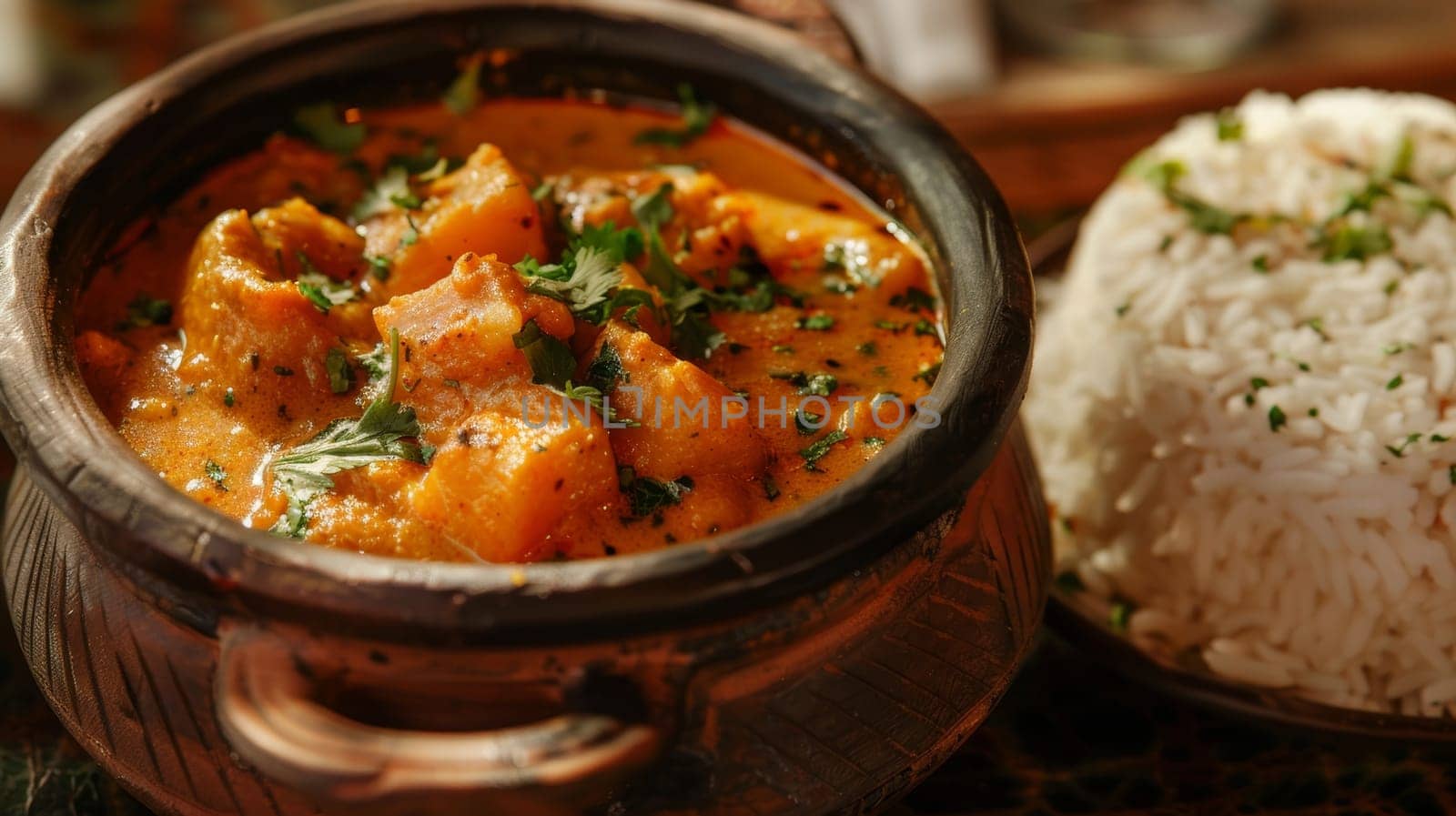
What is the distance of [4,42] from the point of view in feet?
13.6

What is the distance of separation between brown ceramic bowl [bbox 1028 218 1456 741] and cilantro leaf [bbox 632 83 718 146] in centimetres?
90

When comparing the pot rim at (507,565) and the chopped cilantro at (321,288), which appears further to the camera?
the chopped cilantro at (321,288)

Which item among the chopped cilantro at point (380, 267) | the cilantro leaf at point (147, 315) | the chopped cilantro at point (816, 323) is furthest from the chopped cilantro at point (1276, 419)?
the cilantro leaf at point (147, 315)

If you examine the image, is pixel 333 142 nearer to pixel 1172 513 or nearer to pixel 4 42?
pixel 1172 513

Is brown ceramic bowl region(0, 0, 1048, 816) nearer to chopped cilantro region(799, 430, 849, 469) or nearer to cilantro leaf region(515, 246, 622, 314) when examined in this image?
chopped cilantro region(799, 430, 849, 469)

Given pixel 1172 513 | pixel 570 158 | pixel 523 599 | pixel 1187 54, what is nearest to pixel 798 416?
pixel 523 599

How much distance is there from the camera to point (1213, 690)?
2053mm

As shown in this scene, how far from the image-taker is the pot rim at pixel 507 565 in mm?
1305

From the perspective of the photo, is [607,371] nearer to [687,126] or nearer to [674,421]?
[674,421]

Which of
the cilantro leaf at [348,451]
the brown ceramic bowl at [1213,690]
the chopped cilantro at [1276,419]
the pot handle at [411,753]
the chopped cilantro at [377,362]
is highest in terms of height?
the chopped cilantro at [377,362]

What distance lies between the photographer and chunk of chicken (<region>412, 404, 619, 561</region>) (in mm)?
1490

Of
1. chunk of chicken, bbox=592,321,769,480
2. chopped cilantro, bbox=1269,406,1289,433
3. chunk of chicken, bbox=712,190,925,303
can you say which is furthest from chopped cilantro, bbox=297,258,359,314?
chopped cilantro, bbox=1269,406,1289,433

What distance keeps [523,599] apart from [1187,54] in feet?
12.5

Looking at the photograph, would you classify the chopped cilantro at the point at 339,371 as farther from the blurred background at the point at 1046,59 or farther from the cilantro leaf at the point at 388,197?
the blurred background at the point at 1046,59
